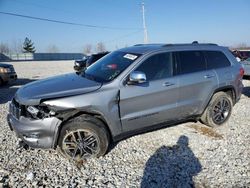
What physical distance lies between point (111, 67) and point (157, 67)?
2.81 ft

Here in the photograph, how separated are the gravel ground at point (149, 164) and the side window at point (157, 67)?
132 centimetres

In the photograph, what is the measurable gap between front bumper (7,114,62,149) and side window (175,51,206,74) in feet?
8.40

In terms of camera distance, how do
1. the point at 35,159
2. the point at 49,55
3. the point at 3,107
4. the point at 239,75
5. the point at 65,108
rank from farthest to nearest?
the point at 49,55 < the point at 3,107 < the point at 239,75 < the point at 35,159 < the point at 65,108

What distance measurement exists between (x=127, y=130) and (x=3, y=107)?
4892 millimetres

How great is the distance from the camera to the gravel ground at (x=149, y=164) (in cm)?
346

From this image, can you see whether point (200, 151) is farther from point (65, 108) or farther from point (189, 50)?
point (65, 108)

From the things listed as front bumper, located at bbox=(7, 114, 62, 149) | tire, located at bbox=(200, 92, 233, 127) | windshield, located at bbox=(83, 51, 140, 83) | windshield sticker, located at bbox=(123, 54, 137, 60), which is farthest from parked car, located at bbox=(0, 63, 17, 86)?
tire, located at bbox=(200, 92, 233, 127)

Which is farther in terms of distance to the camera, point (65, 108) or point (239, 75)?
point (239, 75)

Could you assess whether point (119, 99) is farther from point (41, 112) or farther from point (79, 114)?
point (41, 112)

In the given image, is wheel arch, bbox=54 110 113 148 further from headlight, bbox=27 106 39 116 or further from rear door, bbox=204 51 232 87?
rear door, bbox=204 51 232 87

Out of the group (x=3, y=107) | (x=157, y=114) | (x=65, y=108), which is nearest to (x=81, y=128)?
(x=65, y=108)

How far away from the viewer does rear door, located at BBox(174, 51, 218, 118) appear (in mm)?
4719

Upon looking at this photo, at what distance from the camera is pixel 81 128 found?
12.5ft

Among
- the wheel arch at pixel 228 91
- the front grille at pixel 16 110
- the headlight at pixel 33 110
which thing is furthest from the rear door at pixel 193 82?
the front grille at pixel 16 110
